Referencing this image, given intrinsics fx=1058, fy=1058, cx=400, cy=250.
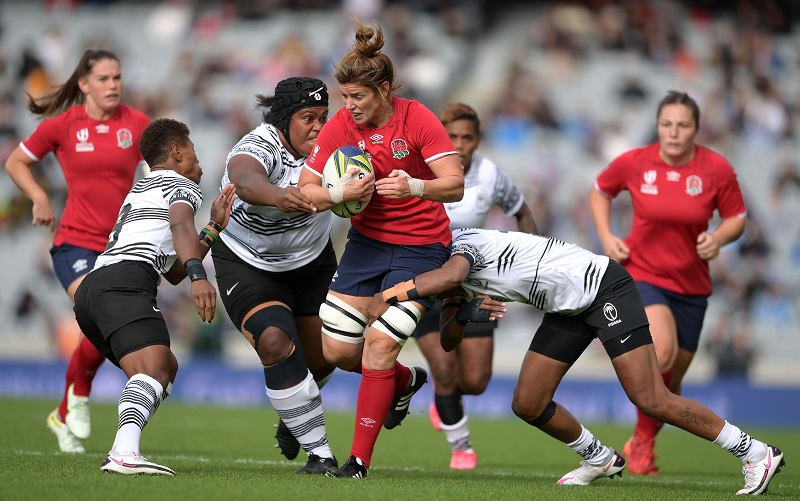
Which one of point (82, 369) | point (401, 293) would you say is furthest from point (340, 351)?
point (82, 369)

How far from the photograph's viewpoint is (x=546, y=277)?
641 cm

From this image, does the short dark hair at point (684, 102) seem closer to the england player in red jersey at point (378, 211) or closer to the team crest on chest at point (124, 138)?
the england player in red jersey at point (378, 211)

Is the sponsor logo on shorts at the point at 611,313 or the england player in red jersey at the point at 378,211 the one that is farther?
the sponsor logo on shorts at the point at 611,313

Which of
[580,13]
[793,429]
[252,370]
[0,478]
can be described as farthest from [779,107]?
[0,478]

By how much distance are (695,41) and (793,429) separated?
8.63 meters

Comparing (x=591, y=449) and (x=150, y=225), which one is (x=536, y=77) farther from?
(x=150, y=225)

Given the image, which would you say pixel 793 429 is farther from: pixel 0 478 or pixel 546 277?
pixel 0 478

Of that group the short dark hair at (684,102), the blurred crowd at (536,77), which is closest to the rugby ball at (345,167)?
the short dark hair at (684,102)

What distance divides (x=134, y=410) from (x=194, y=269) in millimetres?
848

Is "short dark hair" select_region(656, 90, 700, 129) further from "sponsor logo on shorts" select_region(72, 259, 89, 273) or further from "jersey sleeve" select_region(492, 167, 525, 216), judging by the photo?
"sponsor logo on shorts" select_region(72, 259, 89, 273)

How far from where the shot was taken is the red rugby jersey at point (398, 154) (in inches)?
253

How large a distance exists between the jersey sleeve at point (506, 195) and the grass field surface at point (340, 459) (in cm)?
216

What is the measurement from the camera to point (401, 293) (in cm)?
628

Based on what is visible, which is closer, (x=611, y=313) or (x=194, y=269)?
(x=194, y=269)
